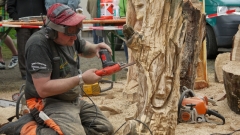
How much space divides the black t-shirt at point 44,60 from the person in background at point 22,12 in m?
3.68

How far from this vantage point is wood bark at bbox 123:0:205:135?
4059 mm

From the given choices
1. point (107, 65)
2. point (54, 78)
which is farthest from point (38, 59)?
point (107, 65)

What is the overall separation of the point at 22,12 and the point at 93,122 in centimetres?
420

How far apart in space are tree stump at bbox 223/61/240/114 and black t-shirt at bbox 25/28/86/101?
190cm

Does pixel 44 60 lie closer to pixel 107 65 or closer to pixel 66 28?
pixel 66 28

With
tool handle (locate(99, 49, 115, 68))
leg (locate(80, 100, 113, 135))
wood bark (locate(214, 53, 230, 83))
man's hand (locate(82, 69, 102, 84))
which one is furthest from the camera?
wood bark (locate(214, 53, 230, 83))

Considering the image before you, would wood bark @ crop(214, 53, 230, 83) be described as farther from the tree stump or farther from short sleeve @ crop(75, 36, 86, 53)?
short sleeve @ crop(75, 36, 86, 53)

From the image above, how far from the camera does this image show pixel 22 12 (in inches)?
326

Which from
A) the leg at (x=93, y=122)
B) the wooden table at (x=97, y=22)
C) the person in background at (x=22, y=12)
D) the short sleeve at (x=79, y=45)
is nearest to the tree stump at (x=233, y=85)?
the leg at (x=93, y=122)

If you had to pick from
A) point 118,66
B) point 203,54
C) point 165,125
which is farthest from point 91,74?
point 203,54

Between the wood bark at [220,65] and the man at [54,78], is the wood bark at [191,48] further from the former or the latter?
the man at [54,78]

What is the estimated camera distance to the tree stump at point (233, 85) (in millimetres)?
5449

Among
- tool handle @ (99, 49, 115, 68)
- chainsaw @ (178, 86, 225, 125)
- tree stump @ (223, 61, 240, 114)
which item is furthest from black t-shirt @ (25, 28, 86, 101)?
tree stump @ (223, 61, 240, 114)

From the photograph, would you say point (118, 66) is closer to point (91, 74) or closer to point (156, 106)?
point (91, 74)
